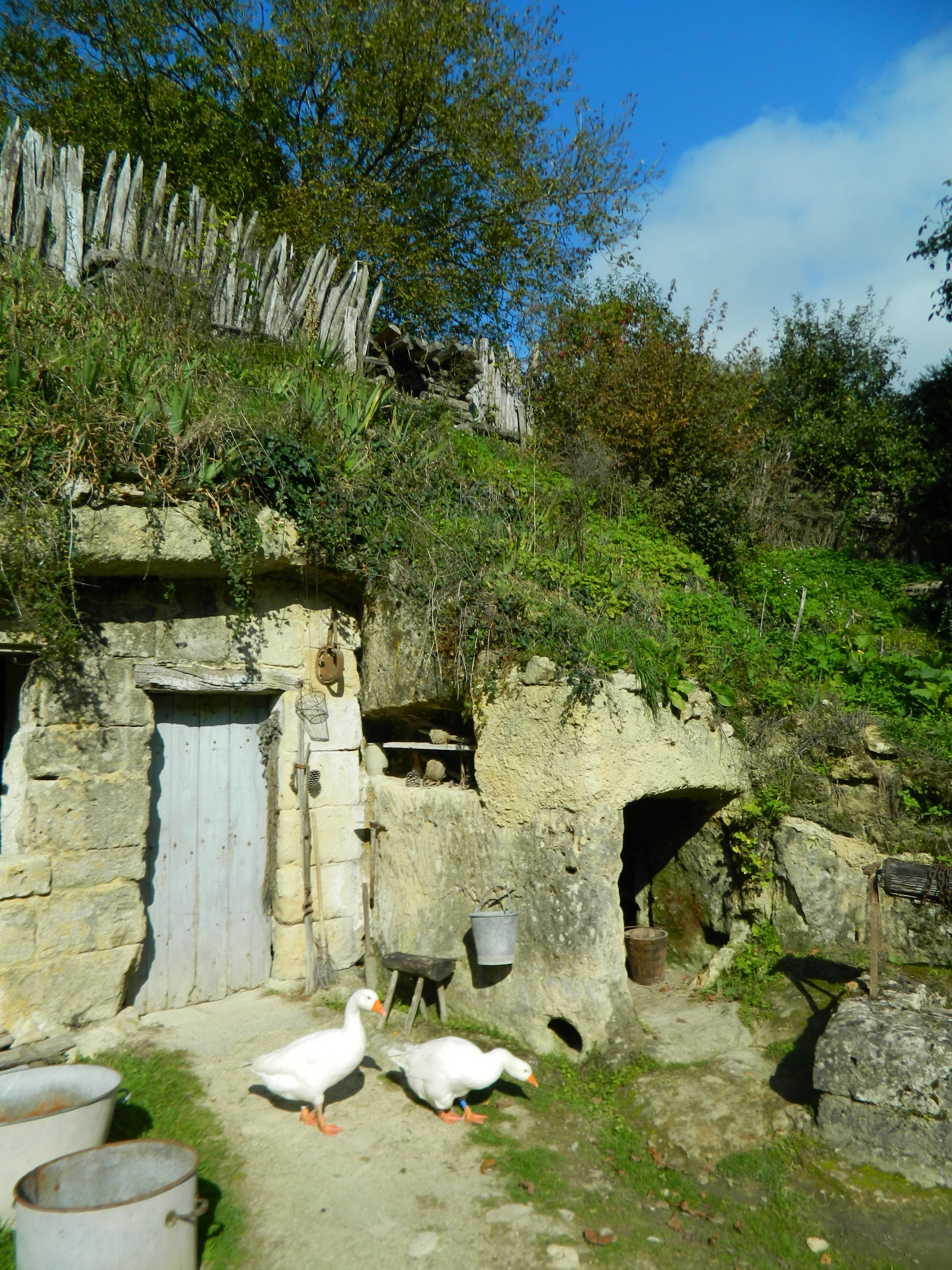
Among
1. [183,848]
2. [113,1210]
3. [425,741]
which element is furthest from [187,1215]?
[425,741]

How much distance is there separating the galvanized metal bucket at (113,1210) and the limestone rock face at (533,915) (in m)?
2.58

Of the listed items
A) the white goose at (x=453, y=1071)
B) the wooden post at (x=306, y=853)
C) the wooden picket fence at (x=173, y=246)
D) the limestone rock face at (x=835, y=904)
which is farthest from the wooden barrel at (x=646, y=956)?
the wooden picket fence at (x=173, y=246)

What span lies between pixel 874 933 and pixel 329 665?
433 cm

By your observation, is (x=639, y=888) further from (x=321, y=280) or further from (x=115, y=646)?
A: (x=321, y=280)

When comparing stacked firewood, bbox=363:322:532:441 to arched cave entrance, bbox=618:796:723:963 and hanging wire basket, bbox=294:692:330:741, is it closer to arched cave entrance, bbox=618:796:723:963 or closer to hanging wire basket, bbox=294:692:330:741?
hanging wire basket, bbox=294:692:330:741

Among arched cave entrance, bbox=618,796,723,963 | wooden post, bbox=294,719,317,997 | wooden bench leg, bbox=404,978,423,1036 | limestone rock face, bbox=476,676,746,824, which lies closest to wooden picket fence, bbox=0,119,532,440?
wooden post, bbox=294,719,317,997

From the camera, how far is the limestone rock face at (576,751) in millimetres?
5621

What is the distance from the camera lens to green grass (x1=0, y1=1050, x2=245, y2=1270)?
3.79 meters

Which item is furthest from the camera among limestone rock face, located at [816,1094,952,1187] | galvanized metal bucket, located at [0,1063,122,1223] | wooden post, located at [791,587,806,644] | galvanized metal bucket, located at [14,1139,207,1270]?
wooden post, located at [791,587,806,644]

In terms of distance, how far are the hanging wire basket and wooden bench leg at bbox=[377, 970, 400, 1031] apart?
1.93 metres

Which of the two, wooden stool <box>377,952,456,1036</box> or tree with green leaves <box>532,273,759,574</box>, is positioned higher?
tree with green leaves <box>532,273,759,574</box>

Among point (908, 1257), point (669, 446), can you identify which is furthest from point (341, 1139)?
point (669, 446)

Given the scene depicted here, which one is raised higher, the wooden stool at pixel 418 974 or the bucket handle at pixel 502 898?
the bucket handle at pixel 502 898

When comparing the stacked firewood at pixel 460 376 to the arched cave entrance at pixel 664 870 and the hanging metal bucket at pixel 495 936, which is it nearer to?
the arched cave entrance at pixel 664 870
